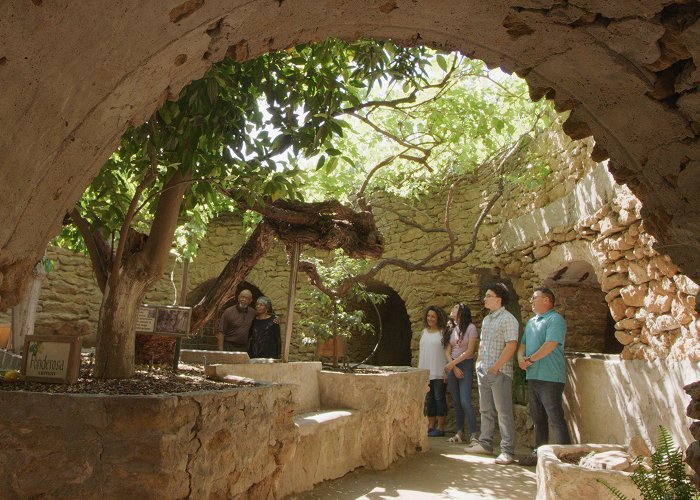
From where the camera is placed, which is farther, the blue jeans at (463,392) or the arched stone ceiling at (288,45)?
the blue jeans at (463,392)

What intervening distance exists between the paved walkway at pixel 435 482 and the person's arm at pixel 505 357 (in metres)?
0.84

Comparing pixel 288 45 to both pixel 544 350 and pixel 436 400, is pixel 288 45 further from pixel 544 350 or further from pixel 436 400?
pixel 436 400

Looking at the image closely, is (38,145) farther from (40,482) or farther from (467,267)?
(467,267)

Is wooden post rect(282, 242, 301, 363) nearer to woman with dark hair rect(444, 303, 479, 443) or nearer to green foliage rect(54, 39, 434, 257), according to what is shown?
green foliage rect(54, 39, 434, 257)

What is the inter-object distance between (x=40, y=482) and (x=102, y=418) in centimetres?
33

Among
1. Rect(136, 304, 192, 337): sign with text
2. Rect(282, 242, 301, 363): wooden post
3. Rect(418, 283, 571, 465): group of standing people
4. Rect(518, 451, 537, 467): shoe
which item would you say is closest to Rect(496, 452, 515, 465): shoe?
Rect(418, 283, 571, 465): group of standing people

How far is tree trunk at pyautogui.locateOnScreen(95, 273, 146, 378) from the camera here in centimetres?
366

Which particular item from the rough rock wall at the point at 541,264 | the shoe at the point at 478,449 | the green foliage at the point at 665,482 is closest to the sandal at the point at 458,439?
the shoe at the point at 478,449

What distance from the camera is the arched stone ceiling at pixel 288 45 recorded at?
1.46 metres

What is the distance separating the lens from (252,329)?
6.89 meters

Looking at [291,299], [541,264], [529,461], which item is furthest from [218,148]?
[541,264]

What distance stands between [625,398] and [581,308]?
248 centimetres

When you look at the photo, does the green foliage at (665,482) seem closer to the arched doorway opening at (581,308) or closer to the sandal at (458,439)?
the sandal at (458,439)

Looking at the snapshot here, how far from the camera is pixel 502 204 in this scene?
336 inches
